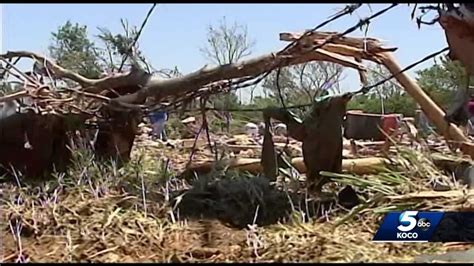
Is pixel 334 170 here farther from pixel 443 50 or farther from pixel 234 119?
pixel 234 119

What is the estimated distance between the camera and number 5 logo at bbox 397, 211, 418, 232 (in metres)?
3.02

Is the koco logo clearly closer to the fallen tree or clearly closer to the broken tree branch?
the fallen tree

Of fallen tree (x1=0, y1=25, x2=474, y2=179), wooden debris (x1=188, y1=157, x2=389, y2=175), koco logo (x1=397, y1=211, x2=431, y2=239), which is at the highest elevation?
fallen tree (x1=0, y1=25, x2=474, y2=179)

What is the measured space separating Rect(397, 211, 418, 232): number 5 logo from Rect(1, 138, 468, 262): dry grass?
0.07 meters

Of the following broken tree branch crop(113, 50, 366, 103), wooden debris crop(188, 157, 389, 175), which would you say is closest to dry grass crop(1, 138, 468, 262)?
wooden debris crop(188, 157, 389, 175)

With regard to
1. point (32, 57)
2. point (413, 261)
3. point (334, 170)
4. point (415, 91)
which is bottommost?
point (413, 261)

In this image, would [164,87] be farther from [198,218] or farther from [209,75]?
[198,218]

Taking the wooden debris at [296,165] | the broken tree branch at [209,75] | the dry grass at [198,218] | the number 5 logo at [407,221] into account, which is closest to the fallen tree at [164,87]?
the broken tree branch at [209,75]

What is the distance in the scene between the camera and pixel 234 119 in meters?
5.74

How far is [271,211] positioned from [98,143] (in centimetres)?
162

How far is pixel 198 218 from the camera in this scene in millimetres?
3377

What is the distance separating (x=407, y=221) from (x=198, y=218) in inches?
41.3

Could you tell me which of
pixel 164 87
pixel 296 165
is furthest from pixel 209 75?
pixel 296 165

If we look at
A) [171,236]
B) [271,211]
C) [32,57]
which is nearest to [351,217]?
[271,211]
